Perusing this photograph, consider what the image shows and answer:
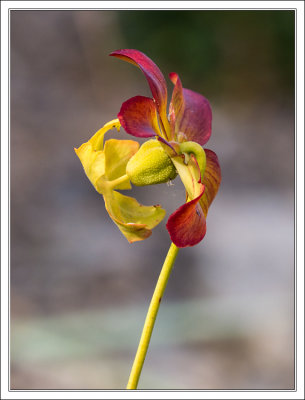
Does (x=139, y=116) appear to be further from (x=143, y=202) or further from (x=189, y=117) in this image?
(x=143, y=202)

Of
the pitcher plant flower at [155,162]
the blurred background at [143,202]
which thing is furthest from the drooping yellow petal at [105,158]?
the blurred background at [143,202]

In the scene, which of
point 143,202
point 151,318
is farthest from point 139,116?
point 143,202

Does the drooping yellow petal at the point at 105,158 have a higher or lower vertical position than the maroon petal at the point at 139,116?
lower

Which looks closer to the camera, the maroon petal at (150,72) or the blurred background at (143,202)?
the maroon petal at (150,72)

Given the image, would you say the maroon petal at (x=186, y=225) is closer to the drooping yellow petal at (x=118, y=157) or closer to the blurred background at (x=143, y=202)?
the drooping yellow petal at (x=118, y=157)

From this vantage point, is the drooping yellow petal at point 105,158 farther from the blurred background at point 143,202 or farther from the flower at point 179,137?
the blurred background at point 143,202

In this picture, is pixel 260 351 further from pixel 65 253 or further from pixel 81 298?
pixel 65 253

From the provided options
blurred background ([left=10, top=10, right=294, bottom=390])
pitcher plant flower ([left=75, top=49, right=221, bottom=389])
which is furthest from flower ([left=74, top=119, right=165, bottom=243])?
blurred background ([left=10, top=10, right=294, bottom=390])
